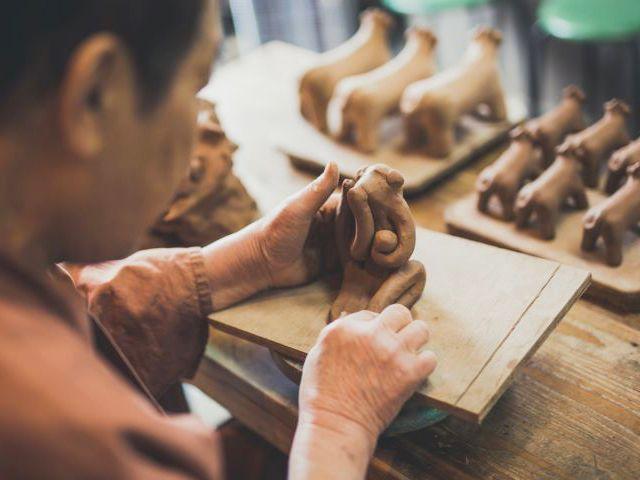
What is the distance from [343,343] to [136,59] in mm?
522

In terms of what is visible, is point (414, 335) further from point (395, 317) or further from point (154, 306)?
point (154, 306)

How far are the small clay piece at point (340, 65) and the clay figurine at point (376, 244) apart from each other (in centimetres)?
87

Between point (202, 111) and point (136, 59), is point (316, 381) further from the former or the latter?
point (202, 111)

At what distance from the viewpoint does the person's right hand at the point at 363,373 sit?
3.12 feet

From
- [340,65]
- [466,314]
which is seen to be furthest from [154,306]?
[340,65]

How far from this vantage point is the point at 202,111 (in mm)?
1581

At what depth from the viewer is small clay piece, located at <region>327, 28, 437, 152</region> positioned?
1.85m

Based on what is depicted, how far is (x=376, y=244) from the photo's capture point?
1.12 m

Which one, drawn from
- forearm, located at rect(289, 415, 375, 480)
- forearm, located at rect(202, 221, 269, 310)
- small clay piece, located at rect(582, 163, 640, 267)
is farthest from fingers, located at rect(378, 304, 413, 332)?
small clay piece, located at rect(582, 163, 640, 267)

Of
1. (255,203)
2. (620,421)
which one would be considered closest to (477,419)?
(620,421)

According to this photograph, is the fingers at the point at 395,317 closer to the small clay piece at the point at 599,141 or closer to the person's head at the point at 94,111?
the person's head at the point at 94,111

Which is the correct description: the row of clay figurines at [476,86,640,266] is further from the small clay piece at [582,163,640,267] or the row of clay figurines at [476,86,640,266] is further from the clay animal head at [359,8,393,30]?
the clay animal head at [359,8,393,30]

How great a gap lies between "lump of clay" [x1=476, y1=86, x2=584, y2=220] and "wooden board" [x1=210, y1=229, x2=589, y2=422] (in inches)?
11.5

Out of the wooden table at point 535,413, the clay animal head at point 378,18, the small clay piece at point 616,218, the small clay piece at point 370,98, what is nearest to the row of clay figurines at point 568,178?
the small clay piece at point 616,218
